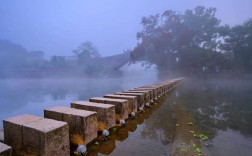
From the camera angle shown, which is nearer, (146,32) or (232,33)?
(232,33)

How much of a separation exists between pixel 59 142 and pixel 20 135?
588 mm

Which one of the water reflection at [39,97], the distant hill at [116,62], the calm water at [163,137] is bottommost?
the water reflection at [39,97]

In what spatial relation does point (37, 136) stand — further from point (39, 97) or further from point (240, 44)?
point (240, 44)

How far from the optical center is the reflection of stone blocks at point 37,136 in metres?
2.21

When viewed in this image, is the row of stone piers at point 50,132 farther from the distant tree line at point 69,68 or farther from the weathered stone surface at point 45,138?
the distant tree line at point 69,68

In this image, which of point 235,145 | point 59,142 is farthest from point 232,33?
point 59,142

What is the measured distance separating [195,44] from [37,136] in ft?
139

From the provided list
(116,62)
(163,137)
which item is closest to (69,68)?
(116,62)

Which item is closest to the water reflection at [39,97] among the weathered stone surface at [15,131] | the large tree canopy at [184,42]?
the weathered stone surface at [15,131]

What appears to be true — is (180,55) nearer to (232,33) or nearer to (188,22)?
(188,22)

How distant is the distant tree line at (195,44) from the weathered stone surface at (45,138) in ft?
128

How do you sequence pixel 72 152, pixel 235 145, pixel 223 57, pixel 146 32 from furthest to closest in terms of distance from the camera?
pixel 146 32 < pixel 223 57 < pixel 235 145 < pixel 72 152

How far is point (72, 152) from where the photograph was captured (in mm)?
2838

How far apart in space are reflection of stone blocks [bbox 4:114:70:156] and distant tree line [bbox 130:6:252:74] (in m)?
39.0
